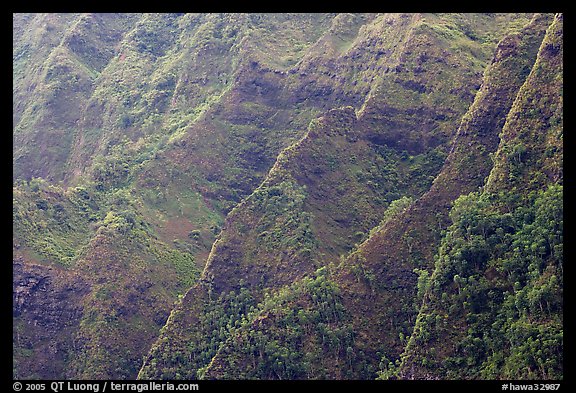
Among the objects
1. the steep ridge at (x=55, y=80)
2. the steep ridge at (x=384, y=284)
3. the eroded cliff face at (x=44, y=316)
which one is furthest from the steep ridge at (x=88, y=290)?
the steep ridge at (x=55, y=80)

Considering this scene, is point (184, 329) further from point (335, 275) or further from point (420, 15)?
point (420, 15)

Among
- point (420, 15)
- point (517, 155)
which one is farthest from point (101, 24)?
point (517, 155)

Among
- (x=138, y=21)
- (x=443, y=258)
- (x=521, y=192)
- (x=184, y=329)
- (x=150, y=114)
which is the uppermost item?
(x=138, y=21)

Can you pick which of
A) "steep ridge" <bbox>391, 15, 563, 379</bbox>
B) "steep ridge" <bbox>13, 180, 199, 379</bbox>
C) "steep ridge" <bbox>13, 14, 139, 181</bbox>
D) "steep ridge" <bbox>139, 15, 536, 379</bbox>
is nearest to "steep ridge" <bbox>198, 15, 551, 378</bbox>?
"steep ridge" <bbox>391, 15, 563, 379</bbox>

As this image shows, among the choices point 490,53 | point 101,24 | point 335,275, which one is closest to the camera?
point 335,275

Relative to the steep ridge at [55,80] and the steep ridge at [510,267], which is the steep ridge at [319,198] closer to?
the steep ridge at [510,267]

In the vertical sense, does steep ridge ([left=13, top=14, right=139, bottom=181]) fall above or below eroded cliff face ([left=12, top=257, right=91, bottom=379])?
above

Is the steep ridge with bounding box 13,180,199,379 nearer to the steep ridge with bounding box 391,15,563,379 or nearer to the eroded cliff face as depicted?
the eroded cliff face
